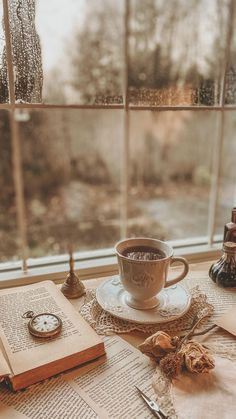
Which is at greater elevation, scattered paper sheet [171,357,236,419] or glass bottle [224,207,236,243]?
glass bottle [224,207,236,243]

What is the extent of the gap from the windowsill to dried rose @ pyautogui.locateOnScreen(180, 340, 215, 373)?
44cm

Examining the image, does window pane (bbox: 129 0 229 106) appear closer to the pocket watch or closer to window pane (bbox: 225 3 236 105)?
window pane (bbox: 225 3 236 105)

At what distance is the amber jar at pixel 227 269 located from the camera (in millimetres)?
817

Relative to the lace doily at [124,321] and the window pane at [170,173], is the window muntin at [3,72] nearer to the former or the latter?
the lace doily at [124,321]

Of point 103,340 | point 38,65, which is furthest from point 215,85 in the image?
point 103,340

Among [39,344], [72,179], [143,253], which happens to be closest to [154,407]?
[39,344]

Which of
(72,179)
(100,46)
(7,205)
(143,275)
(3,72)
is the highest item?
(100,46)

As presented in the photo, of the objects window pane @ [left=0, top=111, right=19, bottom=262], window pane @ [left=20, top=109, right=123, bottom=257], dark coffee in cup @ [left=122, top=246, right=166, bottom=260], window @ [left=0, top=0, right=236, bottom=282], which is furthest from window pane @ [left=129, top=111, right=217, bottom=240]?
dark coffee in cup @ [left=122, top=246, right=166, bottom=260]

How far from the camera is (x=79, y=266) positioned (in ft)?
3.21

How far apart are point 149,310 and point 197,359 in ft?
0.57

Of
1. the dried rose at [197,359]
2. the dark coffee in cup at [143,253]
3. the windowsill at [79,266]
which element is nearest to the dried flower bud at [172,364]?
Result: the dried rose at [197,359]

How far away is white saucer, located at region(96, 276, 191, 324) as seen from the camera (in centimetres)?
67

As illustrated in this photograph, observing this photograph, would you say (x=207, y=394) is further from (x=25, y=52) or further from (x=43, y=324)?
(x=25, y=52)

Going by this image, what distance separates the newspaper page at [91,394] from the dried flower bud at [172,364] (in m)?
0.03
